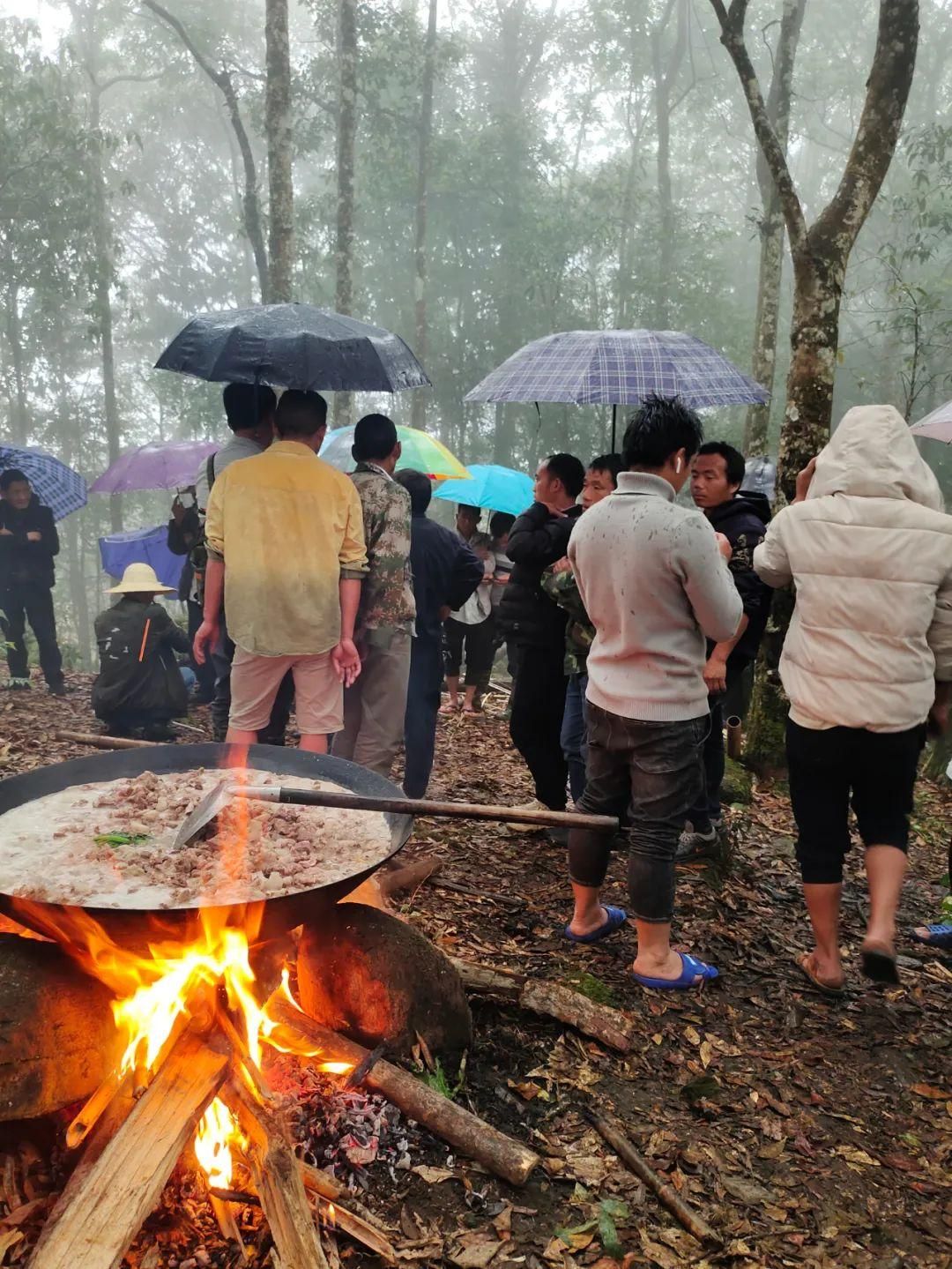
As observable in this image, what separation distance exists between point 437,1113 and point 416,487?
378 centimetres

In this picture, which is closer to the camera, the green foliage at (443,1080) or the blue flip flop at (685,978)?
the green foliage at (443,1080)

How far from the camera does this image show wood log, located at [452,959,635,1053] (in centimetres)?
322

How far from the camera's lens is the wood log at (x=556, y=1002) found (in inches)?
127

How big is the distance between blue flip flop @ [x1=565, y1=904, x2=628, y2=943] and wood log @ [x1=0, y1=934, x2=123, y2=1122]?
6.80 feet

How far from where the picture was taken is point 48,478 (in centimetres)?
1013

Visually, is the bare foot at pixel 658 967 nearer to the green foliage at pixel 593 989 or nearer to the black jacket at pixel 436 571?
the green foliage at pixel 593 989

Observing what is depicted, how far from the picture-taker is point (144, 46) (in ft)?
85.8

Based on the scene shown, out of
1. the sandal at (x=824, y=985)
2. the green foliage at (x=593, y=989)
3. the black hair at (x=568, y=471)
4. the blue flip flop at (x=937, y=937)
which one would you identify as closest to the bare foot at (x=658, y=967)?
the green foliage at (x=593, y=989)

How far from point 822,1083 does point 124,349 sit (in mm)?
41676

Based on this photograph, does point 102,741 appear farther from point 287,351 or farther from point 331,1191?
point 287,351

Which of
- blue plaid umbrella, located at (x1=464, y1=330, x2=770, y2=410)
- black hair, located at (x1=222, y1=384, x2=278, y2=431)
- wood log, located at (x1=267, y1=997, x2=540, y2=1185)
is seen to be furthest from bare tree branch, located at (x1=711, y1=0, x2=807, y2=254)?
wood log, located at (x1=267, y1=997, x2=540, y2=1185)

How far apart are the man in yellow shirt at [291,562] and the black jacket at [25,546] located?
5.35 metres

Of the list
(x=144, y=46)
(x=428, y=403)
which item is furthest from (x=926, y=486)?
(x=144, y=46)

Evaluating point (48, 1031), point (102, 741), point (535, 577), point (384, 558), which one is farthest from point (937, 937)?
point (102, 741)
